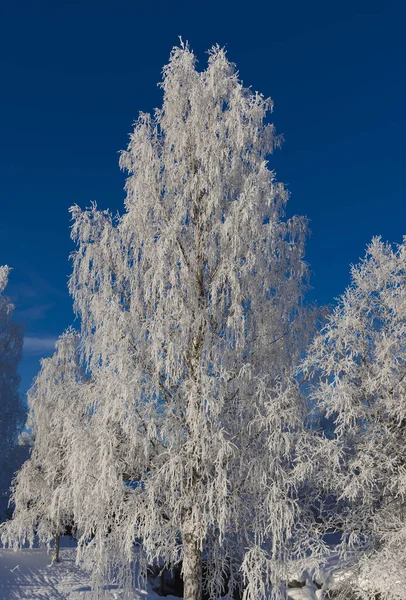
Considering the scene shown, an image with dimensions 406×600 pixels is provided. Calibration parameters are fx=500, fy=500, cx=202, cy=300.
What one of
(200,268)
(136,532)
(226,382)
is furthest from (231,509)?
(200,268)

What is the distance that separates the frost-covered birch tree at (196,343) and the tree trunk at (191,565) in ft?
0.07

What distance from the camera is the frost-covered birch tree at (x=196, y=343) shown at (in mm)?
7266

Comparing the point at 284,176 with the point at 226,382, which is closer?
the point at 226,382

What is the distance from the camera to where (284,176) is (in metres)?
9.16

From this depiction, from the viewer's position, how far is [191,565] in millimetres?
7848

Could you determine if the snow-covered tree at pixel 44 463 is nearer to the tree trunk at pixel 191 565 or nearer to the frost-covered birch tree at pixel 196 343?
the frost-covered birch tree at pixel 196 343

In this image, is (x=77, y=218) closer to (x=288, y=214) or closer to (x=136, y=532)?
(x=288, y=214)

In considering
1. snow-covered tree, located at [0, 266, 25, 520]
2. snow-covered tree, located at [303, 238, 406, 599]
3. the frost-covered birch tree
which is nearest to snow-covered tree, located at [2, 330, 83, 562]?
the frost-covered birch tree

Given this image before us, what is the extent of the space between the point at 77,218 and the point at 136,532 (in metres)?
5.13

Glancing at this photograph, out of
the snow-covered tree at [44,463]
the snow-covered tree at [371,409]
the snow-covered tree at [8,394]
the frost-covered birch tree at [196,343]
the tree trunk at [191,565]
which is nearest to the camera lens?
the frost-covered birch tree at [196,343]

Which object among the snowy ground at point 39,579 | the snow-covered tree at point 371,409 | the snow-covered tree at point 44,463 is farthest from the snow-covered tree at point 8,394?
the snow-covered tree at point 371,409

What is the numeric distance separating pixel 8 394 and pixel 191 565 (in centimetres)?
1719

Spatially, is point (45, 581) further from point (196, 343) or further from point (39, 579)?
point (196, 343)

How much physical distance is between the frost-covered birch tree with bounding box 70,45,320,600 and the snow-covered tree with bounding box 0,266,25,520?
14.6m
